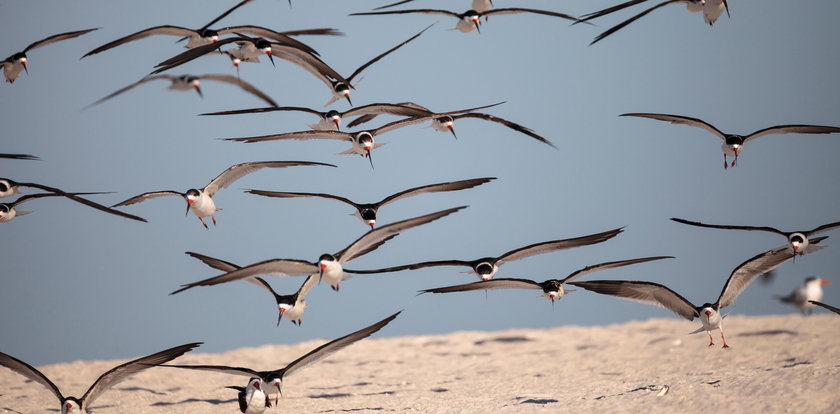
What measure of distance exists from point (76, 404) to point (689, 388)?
8265 millimetres

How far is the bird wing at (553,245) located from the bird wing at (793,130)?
128 inches

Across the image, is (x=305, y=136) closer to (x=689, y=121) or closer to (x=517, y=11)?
(x=517, y=11)

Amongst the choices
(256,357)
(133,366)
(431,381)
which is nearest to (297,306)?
(133,366)

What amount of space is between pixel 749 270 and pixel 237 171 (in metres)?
7.32

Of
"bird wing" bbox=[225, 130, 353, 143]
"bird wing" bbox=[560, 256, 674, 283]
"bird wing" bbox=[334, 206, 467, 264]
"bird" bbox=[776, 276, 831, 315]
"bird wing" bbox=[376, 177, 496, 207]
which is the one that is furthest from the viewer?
"bird" bbox=[776, 276, 831, 315]

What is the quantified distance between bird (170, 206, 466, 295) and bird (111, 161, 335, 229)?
1.89 m

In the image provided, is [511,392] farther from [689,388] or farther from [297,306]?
[297,306]

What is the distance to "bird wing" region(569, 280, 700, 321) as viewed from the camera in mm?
11719

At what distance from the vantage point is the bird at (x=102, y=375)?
11305 millimetres

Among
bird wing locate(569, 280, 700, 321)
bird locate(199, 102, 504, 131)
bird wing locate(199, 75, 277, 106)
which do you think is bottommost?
bird wing locate(569, 280, 700, 321)

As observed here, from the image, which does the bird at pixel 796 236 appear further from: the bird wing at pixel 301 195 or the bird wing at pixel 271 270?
the bird wing at pixel 271 270

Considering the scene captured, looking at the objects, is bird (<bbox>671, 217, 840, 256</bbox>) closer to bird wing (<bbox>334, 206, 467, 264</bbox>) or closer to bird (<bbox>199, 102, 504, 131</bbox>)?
bird wing (<bbox>334, 206, 467, 264</bbox>)

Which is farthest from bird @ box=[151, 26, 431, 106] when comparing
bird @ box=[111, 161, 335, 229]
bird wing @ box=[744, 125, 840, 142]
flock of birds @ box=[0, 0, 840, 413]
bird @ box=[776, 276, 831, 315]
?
bird @ box=[776, 276, 831, 315]

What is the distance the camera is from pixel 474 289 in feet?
38.8
